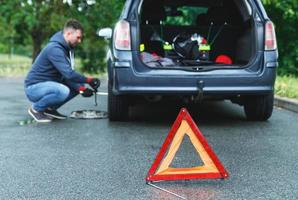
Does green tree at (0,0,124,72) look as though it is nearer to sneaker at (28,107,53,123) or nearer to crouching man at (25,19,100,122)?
crouching man at (25,19,100,122)

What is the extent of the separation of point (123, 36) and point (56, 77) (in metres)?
1.38

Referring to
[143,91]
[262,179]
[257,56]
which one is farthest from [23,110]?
[262,179]

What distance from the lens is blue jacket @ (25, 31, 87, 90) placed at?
7148 millimetres

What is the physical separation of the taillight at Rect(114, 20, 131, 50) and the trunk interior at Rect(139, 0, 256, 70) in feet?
2.46

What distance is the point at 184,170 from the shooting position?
4.20 metres

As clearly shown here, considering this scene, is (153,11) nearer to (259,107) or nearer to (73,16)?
(259,107)

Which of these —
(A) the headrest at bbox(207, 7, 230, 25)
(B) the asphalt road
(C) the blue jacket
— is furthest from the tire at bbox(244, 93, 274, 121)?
(C) the blue jacket

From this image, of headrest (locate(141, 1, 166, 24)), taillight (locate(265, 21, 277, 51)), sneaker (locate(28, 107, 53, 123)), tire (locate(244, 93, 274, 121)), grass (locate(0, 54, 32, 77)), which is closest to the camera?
taillight (locate(265, 21, 277, 51))

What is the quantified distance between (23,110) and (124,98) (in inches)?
89.3

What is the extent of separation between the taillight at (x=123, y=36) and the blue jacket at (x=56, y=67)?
→ 35.1 inches

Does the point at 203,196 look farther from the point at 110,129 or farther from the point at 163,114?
the point at 163,114

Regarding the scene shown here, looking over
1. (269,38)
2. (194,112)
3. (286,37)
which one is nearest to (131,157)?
(269,38)

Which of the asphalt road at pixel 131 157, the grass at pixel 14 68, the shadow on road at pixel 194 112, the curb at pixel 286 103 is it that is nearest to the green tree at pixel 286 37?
the shadow on road at pixel 194 112

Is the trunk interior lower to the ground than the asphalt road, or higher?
higher
